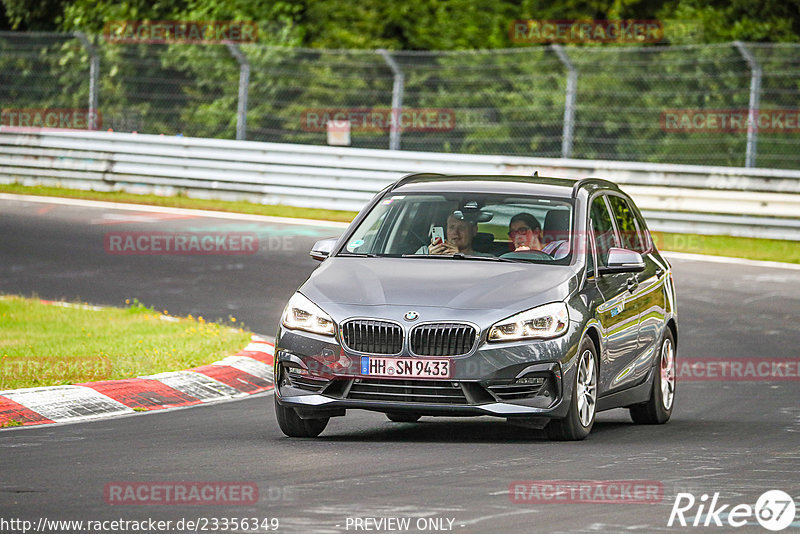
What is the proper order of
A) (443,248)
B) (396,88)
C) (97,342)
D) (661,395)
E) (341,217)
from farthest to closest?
1. (396,88)
2. (341,217)
3. (97,342)
4. (661,395)
5. (443,248)

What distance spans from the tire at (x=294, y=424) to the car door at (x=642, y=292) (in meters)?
2.17

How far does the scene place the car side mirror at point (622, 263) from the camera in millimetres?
10016

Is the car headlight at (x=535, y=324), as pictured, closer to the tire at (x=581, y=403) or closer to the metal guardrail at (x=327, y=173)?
the tire at (x=581, y=403)

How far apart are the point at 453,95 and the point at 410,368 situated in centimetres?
1722

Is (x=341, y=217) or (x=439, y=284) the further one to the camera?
(x=341, y=217)

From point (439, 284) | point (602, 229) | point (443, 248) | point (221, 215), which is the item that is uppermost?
point (602, 229)

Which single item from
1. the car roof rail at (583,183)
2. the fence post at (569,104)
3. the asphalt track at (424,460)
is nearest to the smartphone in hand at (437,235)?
the car roof rail at (583,183)

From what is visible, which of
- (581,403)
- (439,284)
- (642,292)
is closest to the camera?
(439,284)

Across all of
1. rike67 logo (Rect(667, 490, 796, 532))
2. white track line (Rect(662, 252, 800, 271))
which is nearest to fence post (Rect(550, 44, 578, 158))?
white track line (Rect(662, 252, 800, 271))

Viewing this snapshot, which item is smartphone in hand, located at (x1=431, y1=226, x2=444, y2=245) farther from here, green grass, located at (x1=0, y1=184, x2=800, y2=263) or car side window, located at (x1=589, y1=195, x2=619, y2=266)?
green grass, located at (x1=0, y1=184, x2=800, y2=263)

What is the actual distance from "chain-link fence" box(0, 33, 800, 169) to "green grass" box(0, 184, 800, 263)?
1.24 metres

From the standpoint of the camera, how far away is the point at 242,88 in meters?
26.4

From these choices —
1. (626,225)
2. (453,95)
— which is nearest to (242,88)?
(453,95)

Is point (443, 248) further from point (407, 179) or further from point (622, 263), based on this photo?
point (622, 263)
